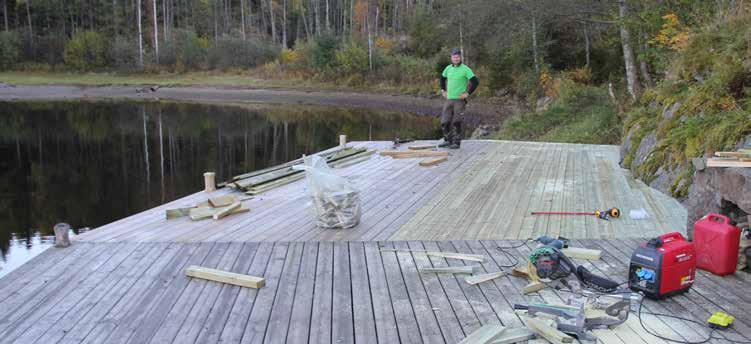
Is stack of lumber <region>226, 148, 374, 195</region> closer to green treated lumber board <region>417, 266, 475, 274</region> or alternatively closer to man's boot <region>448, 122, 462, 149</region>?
man's boot <region>448, 122, 462, 149</region>

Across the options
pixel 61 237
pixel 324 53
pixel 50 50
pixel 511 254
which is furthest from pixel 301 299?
pixel 50 50

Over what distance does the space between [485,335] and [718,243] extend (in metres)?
1.95

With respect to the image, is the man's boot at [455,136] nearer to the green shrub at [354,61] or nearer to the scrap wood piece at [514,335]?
the scrap wood piece at [514,335]

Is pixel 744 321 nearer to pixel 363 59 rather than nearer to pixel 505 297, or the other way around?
pixel 505 297

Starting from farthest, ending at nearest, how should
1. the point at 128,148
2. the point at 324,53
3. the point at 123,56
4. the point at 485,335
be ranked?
the point at 123,56
the point at 324,53
the point at 128,148
the point at 485,335

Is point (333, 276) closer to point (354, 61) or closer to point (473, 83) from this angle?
point (473, 83)

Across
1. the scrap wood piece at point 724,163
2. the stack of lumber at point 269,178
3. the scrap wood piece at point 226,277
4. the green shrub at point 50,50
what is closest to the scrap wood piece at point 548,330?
the scrap wood piece at point 226,277

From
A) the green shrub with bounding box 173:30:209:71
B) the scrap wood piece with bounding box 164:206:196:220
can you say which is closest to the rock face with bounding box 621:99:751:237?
the scrap wood piece with bounding box 164:206:196:220

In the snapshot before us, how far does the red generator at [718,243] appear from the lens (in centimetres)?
417

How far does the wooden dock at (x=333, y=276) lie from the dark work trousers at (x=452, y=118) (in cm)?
302

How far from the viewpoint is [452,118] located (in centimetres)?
1051

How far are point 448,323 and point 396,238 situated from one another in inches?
71.3

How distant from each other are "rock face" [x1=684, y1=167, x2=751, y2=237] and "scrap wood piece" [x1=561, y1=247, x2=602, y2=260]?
84 cm

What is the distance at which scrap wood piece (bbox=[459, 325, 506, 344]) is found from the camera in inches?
126
